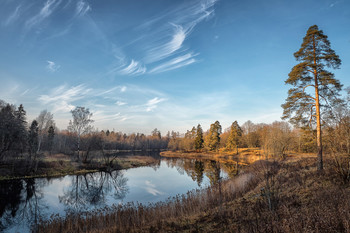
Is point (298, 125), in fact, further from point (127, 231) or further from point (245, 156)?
→ point (245, 156)

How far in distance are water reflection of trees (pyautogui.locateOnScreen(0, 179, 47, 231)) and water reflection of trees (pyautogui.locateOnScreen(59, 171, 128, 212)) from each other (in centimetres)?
211

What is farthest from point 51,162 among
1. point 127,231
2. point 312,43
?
point 312,43

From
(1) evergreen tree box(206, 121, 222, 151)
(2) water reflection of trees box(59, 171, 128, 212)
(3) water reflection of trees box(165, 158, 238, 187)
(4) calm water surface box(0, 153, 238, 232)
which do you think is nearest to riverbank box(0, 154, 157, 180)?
(4) calm water surface box(0, 153, 238, 232)

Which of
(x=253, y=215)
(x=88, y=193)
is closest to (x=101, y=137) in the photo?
(x=88, y=193)

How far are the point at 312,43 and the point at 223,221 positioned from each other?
17.1 metres

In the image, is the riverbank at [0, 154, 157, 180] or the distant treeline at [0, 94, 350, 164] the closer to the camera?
the distant treeline at [0, 94, 350, 164]

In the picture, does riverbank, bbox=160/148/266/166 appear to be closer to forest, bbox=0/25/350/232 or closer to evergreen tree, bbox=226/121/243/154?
evergreen tree, bbox=226/121/243/154

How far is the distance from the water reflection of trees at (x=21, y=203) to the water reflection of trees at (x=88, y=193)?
2113 mm

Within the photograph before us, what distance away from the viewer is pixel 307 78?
51.5 ft

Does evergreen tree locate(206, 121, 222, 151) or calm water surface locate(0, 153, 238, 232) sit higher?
evergreen tree locate(206, 121, 222, 151)

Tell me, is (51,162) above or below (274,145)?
below

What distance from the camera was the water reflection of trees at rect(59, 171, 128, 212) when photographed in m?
15.3

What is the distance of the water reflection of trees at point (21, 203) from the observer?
11375 millimetres

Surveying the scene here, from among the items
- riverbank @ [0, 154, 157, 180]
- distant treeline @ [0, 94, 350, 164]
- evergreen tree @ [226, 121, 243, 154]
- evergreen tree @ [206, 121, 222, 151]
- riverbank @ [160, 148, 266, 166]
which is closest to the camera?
distant treeline @ [0, 94, 350, 164]
